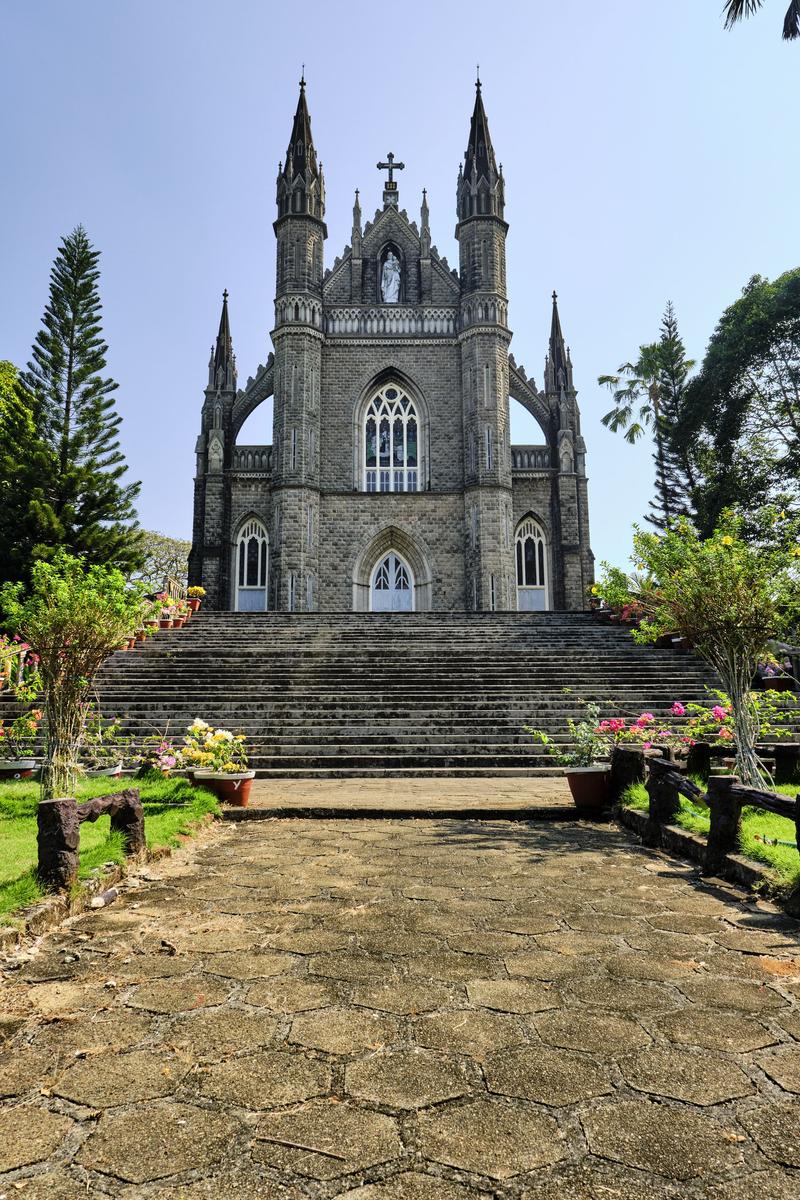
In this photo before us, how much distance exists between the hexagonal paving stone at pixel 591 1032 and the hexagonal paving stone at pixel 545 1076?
0.07 m

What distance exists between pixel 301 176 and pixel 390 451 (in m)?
10.0

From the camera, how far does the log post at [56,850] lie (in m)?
3.43

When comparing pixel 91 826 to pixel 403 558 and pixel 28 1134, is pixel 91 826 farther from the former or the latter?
pixel 403 558

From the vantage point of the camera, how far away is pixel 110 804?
4.14 metres

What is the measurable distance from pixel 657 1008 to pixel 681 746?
18.0 ft

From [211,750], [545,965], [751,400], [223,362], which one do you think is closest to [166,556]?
[223,362]

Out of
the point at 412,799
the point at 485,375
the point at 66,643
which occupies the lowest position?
the point at 412,799

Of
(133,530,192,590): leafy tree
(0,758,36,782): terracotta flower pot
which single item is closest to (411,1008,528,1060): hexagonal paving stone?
(0,758,36,782): terracotta flower pot

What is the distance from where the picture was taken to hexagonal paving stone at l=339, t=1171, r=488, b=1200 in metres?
1.44

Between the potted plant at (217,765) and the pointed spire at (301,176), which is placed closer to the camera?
the potted plant at (217,765)

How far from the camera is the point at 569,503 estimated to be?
25391mm

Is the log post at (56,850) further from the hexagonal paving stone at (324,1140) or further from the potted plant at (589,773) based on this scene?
the potted plant at (589,773)

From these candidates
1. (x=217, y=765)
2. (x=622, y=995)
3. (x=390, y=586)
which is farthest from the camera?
(x=390, y=586)

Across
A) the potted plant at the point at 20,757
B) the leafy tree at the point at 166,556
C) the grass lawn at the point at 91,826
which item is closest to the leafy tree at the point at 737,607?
the grass lawn at the point at 91,826
